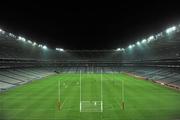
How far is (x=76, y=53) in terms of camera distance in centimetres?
14012

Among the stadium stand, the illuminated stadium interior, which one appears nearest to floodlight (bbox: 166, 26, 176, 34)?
the illuminated stadium interior

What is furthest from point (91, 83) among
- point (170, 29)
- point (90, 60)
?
point (90, 60)

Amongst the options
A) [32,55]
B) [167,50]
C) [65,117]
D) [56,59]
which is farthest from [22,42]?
[65,117]

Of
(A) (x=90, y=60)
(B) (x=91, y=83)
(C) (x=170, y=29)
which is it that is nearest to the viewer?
(C) (x=170, y=29)

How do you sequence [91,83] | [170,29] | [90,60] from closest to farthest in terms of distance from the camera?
[170,29], [91,83], [90,60]

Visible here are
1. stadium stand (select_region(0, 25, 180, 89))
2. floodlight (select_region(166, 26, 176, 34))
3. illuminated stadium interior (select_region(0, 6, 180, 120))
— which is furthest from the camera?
stadium stand (select_region(0, 25, 180, 89))

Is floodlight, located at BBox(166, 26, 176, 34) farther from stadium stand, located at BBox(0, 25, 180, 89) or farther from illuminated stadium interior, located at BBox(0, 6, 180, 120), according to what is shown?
stadium stand, located at BBox(0, 25, 180, 89)

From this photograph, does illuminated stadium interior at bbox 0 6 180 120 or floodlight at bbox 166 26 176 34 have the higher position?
floodlight at bbox 166 26 176 34

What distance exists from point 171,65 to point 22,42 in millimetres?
43667

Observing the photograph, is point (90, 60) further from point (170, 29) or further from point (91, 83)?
point (170, 29)

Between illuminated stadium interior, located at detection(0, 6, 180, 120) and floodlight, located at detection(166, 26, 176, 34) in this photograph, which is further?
floodlight, located at detection(166, 26, 176, 34)

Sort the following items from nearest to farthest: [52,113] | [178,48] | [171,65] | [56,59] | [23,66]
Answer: [52,113]
[178,48]
[171,65]
[23,66]
[56,59]

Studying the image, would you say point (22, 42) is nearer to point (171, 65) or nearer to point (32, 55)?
point (32, 55)

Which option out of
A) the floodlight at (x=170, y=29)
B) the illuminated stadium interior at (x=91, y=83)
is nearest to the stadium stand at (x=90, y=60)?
the illuminated stadium interior at (x=91, y=83)
